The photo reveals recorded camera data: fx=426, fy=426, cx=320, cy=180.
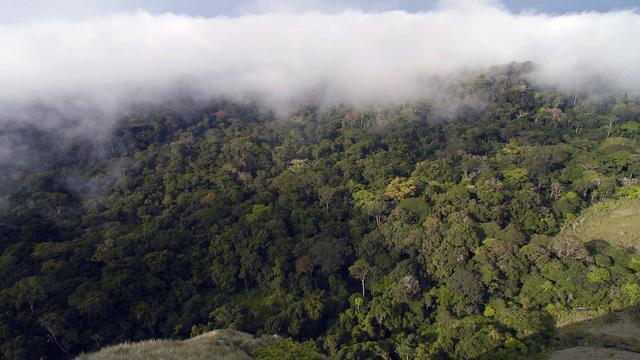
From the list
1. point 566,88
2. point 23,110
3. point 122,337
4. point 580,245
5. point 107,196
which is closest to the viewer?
point 122,337

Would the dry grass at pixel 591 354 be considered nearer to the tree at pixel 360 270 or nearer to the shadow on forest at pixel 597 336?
the shadow on forest at pixel 597 336

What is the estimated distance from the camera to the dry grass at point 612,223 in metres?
39.0

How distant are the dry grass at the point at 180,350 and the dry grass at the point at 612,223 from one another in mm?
36337

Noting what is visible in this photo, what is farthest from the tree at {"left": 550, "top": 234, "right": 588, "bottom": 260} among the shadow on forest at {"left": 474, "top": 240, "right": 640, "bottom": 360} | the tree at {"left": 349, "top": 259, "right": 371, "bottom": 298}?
the tree at {"left": 349, "top": 259, "right": 371, "bottom": 298}

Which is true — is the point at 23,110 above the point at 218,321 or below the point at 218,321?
above

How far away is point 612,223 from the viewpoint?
1645 inches

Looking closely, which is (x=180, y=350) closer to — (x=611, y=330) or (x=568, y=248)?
(x=611, y=330)

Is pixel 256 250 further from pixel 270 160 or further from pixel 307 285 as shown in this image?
pixel 270 160

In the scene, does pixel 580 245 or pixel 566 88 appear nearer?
pixel 580 245

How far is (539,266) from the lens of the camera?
35812 mm

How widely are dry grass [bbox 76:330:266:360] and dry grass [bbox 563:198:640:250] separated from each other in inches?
1431

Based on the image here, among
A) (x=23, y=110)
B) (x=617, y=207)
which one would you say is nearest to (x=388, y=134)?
(x=617, y=207)

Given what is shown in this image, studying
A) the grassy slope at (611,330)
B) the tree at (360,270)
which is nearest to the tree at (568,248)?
the grassy slope at (611,330)

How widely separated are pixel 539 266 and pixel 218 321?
88.3 feet
